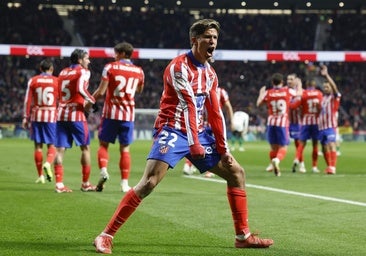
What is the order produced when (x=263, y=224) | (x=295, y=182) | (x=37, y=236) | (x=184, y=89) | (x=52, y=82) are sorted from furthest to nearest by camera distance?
(x=295, y=182) → (x=52, y=82) → (x=263, y=224) → (x=37, y=236) → (x=184, y=89)

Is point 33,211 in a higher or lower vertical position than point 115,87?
lower

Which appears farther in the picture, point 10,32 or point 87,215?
point 10,32

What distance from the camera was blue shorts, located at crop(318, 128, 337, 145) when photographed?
69.4 feet

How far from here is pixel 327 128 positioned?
21234mm

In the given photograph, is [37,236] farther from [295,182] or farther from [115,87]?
[295,182]

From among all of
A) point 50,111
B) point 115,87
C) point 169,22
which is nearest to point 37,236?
point 115,87

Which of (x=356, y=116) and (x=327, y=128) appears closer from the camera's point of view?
(x=327, y=128)

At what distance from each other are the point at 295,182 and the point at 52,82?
4954mm

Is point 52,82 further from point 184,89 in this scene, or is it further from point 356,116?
point 356,116

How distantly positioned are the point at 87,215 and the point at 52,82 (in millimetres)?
5907

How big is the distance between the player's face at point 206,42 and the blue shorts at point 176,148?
0.72 metres

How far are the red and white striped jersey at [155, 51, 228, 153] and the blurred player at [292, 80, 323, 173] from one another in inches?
534

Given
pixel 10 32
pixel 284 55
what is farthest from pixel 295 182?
pixel 10 32

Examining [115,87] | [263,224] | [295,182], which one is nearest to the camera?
[263,224]
